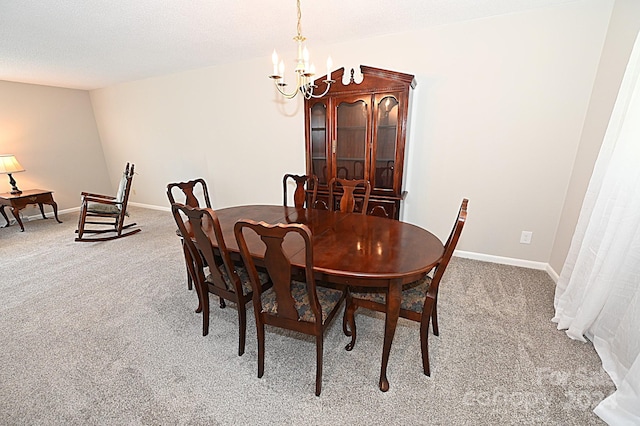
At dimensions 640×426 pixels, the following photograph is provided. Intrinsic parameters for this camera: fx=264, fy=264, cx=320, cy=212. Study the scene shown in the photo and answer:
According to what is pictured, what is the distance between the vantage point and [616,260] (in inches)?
60.2

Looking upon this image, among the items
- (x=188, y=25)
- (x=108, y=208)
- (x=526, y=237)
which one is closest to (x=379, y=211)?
(x=526, y=237)

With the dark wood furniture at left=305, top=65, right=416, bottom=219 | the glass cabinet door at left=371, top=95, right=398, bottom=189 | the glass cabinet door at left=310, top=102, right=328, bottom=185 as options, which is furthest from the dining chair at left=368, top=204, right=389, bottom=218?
the glass cabinet door at left=310, top=102, right=328, bottom=185

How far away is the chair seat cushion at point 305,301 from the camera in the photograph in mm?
1412

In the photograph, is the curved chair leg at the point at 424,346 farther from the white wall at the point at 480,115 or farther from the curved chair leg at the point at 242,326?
the white wall at the point at 480,115

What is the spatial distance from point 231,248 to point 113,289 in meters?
1.75

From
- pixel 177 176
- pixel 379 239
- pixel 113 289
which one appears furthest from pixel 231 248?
pixel 177 176

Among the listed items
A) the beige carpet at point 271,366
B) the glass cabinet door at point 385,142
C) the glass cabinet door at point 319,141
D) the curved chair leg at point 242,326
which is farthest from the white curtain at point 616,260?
the glass cabinet door at point 319,141

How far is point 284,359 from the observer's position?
1.66m

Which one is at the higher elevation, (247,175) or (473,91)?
(473,91)

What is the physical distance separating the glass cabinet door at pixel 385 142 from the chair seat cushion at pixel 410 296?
1385mm

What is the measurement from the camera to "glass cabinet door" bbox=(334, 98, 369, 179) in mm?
2693

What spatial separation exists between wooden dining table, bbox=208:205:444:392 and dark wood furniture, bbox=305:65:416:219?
33.2 inches

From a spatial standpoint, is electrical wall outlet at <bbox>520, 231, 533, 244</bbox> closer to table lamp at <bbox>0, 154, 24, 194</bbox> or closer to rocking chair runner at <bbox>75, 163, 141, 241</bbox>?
rocking chair runner at <bbox>75, 163, 141, 241</bbox>

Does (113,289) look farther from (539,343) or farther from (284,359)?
(539,343)
